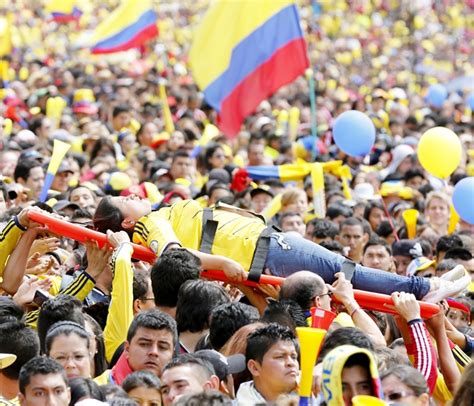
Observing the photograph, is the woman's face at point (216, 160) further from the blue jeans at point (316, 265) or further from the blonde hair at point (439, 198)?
the blue jeans at point (316, 265)

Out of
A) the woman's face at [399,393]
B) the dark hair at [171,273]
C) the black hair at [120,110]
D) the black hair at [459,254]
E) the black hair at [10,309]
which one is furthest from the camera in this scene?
the black hair at [120,110]

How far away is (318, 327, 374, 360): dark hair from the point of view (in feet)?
20.6

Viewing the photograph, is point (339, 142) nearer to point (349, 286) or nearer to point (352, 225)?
point (352, 225)

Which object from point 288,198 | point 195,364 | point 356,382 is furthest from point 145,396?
point 288,198

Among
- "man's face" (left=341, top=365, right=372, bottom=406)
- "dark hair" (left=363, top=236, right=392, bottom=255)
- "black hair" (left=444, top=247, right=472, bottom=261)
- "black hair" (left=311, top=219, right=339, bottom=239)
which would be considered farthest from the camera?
"black hair" (left=311, top=219, right=339, bottom=239)

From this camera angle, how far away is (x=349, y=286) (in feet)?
24.4

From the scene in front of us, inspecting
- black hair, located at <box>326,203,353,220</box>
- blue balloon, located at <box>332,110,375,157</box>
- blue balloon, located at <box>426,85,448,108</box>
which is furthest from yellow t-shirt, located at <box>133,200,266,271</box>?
blue balloon, located at <box>426,85,448,108</box>

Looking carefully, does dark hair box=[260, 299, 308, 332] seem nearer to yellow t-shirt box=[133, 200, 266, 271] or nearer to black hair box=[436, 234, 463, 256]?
yellow t-shirt box=[133, 200, 266, 271]

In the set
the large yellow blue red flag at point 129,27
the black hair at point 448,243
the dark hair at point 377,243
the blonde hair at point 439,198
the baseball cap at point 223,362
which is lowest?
the blonde hair at point 439,198

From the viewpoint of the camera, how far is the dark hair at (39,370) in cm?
592

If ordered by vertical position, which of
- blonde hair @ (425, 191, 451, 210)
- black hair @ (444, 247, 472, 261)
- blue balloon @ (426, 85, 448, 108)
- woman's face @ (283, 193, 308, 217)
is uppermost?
woman's face @ (283, 193, 308, 217)

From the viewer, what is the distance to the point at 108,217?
8711 mm

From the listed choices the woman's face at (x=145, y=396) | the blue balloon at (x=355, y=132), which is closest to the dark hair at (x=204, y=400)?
the woman's face at (x=145, y=396)

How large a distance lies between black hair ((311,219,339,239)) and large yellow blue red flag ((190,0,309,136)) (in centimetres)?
366
